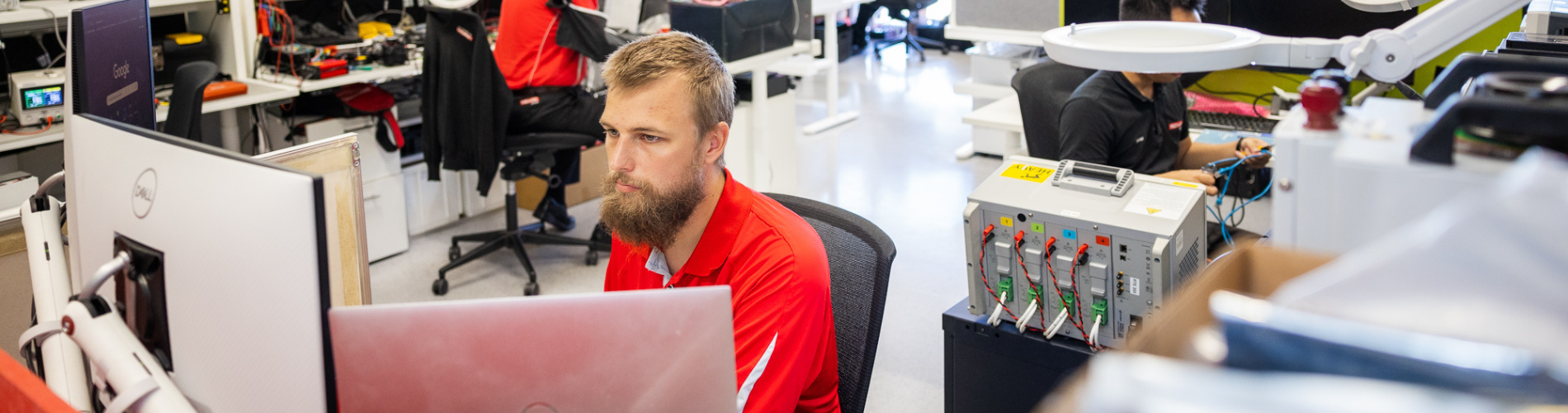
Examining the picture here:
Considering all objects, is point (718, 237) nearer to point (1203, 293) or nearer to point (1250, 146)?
point (1203, 293)

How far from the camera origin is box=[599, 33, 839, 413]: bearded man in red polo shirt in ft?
4.35

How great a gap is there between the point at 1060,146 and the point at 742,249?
135cm

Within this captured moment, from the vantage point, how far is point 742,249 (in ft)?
4.45

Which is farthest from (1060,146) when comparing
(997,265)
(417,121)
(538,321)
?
(417,121)

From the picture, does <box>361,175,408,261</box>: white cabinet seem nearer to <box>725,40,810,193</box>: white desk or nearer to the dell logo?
<box>725,40,810,193</box>: white desk

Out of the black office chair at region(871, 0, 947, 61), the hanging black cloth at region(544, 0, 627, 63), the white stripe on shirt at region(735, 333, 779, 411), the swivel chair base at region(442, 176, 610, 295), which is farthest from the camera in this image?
the black office chair at region(871, 0, 947, 61)

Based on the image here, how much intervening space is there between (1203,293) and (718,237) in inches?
33.6

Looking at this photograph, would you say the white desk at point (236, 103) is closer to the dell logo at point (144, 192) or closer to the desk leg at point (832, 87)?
the dell logo at point (144, 192)

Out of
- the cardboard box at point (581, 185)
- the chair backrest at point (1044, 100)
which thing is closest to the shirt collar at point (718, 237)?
the chair backrest at point (1044, 100)

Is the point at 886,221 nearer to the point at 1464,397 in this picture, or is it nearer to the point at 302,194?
the point at 302,194

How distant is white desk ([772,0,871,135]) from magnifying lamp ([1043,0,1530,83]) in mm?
3907

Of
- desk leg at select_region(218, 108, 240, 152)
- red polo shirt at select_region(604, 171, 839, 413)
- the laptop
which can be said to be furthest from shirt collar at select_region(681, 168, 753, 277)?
desk leg at select_region(218, 108, 240, 152)

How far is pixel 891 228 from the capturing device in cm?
393

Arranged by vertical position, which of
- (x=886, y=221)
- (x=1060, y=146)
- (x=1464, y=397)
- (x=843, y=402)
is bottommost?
(x=886, y=221)
